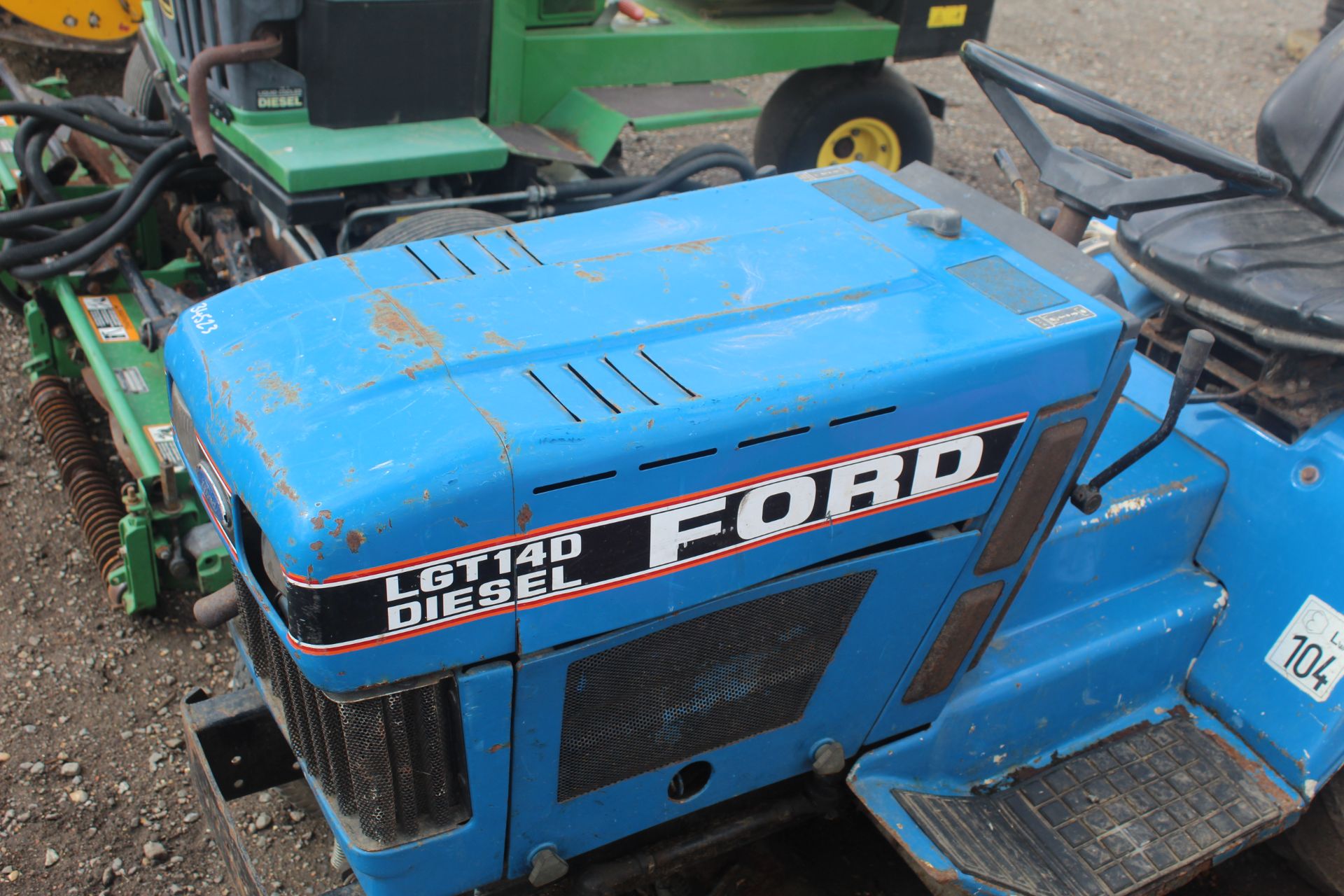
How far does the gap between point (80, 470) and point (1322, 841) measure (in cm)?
290

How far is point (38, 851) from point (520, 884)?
1169mm

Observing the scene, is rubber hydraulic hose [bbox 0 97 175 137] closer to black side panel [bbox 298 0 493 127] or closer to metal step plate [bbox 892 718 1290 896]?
black side panel [bbox 298 0 493 127]

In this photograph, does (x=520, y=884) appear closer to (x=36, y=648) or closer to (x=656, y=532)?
(x=656, y=532)

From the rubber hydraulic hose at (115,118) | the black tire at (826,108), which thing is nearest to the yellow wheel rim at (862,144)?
the black tire at (826,108)

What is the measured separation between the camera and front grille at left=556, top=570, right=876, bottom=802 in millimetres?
1584

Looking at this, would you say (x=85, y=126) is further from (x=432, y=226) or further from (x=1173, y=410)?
(x=1173, y=410)

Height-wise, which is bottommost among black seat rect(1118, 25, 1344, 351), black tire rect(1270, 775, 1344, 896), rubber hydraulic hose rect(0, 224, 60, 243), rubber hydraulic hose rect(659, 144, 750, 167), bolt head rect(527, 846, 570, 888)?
black tire rect(1270, 775, 1344, 896)

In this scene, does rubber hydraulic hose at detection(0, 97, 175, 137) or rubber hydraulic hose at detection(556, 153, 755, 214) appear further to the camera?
rubber hydraulic hose at detection(0, 97, 175, 137)

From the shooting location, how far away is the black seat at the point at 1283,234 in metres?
2.05

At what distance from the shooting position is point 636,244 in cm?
180

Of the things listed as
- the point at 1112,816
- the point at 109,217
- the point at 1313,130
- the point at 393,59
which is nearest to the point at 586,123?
the point at 393,59

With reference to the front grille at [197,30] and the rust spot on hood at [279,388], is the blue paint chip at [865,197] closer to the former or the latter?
the rust spot on hood at [279,388]

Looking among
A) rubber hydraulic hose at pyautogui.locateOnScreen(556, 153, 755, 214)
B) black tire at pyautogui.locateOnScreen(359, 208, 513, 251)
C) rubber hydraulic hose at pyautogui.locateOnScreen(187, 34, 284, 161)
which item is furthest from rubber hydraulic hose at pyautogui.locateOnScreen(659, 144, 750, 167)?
rubber hydraulic hose at pyautogui.locateOnScreen(187, 34, 284, 161)

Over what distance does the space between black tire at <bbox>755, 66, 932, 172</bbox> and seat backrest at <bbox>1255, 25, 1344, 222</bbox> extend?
2085mm
